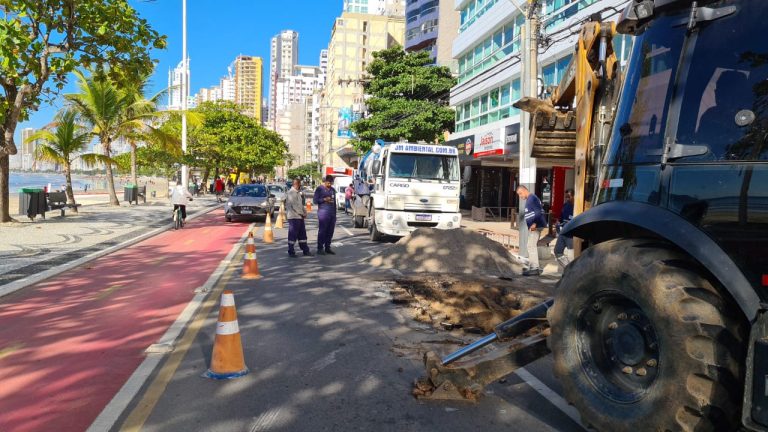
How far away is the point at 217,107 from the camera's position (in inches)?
2163

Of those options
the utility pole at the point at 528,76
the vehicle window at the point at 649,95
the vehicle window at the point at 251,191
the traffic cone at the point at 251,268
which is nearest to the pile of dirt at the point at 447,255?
the utility pole at the point at 528,76

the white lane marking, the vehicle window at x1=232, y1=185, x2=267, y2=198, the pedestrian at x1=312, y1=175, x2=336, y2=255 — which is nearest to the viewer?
the white lane marking

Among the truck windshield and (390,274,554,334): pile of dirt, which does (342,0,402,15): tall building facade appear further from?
(390,274,554,334): pile of dirt

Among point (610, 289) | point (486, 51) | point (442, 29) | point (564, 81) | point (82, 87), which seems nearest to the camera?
point (610, 289)

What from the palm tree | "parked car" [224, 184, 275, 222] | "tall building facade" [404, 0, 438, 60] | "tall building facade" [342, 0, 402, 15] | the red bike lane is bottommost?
the red bike lane

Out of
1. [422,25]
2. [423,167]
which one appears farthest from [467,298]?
[422,25]

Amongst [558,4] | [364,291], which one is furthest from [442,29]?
[364,291]

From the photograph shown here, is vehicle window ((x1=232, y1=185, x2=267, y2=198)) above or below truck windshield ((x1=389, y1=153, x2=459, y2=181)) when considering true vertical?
below

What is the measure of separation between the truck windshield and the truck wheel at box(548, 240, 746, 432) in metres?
12.9

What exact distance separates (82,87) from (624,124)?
27754 mm

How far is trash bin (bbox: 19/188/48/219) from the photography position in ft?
63.5

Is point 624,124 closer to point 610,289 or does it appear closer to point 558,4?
point 610,289

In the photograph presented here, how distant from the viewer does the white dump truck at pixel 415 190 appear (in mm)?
16125

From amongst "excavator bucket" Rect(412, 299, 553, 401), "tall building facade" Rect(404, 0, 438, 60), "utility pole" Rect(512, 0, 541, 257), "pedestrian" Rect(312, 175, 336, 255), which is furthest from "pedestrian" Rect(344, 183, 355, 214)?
"tall building facade" Rect(404, 0, 438, 60)
